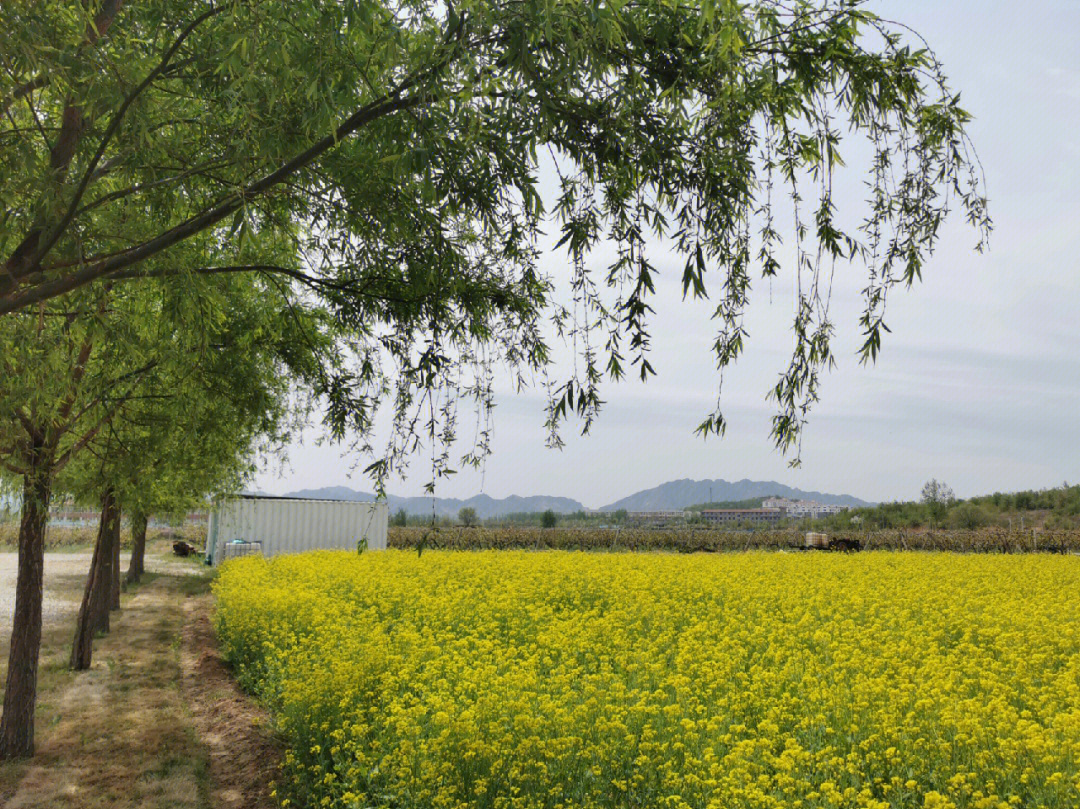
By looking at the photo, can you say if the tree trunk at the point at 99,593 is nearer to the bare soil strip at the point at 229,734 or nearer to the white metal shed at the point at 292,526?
the bare soil strip at the point at 229,734

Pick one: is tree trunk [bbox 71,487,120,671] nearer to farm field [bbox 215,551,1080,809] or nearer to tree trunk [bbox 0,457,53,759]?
farm field [bbox 215,551,1080,809]

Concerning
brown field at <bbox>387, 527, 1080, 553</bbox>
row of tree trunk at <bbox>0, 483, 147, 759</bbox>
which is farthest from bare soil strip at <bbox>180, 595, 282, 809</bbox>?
brown field at <bbox>387, 527, 1080, 553</bbox>

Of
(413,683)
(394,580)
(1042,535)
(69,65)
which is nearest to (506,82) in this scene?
(69,65)

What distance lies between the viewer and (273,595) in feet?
44.7

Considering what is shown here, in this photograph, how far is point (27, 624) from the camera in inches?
369

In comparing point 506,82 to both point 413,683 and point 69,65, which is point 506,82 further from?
point 413,683

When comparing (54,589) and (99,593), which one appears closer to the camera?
(99,593)

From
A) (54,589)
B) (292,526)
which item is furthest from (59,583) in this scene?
(292,526)

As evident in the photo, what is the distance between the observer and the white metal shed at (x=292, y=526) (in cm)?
3372

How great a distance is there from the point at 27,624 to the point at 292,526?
85.6 ft

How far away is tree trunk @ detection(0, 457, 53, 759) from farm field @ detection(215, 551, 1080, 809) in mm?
2555

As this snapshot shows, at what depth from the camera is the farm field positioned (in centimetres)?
521

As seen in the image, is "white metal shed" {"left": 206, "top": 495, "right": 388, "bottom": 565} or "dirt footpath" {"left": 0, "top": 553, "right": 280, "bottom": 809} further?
"white metal shed" {"left": 206, "top": 495, "right": 388, "bottom": 565}

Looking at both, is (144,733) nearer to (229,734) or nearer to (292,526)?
(229,734)
